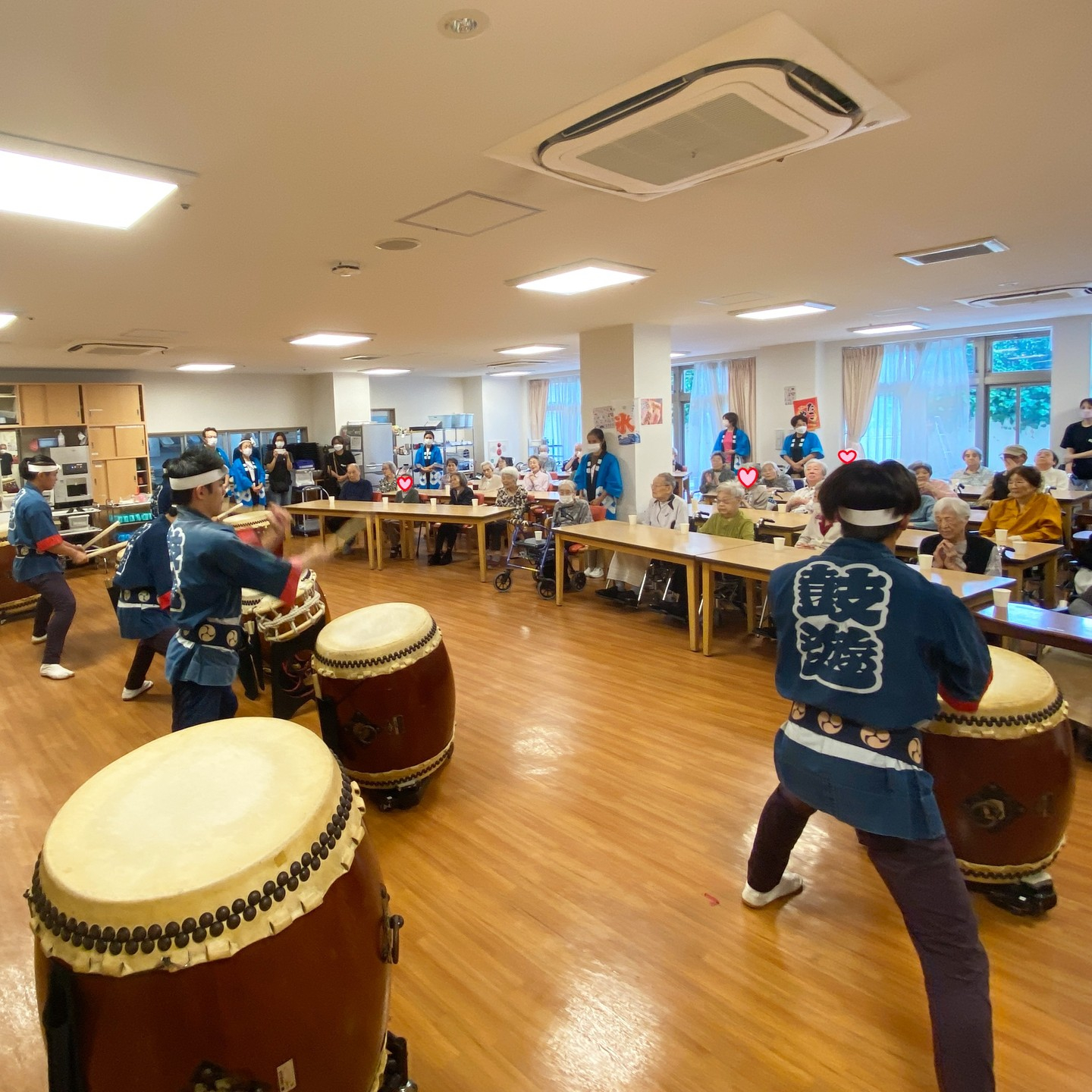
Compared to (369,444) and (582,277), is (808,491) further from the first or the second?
(369,444)

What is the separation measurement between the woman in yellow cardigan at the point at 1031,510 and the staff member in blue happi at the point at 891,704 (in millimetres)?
4043

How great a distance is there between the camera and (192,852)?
1.31m

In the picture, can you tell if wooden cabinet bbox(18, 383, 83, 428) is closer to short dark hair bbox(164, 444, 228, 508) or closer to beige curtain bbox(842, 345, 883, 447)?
short dark hair bbox(164, 444, 228, 508)

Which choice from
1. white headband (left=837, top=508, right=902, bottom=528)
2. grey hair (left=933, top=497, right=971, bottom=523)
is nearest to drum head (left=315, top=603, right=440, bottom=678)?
white headband (left=837, top=508, right=902, bottom=528)

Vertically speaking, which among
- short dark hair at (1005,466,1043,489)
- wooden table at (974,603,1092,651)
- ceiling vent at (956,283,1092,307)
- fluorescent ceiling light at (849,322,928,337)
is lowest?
wooden table at (974,603,1092,651)

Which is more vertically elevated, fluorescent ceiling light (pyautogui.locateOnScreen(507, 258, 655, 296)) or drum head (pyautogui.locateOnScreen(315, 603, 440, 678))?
fluorescent ceiling light (pyautogui.locateOnScreen(507, 258, 655, 296))

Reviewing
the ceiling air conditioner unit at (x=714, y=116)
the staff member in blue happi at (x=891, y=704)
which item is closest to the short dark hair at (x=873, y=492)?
the staff member in blue happi at (x=891, y=704)

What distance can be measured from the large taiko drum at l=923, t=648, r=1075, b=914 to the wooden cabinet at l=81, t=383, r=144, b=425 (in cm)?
1103

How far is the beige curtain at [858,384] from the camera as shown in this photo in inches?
420

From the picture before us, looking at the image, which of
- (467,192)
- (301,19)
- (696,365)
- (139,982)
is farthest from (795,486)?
(139,982)

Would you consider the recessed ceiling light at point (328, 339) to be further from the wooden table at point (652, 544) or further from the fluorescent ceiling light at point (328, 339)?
the wooden table at point (652, 544)

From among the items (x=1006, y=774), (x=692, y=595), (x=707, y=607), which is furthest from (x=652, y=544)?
(x=1006, y=774)

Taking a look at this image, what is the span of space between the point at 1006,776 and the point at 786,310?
5.76 m

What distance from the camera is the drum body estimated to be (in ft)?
6.98
